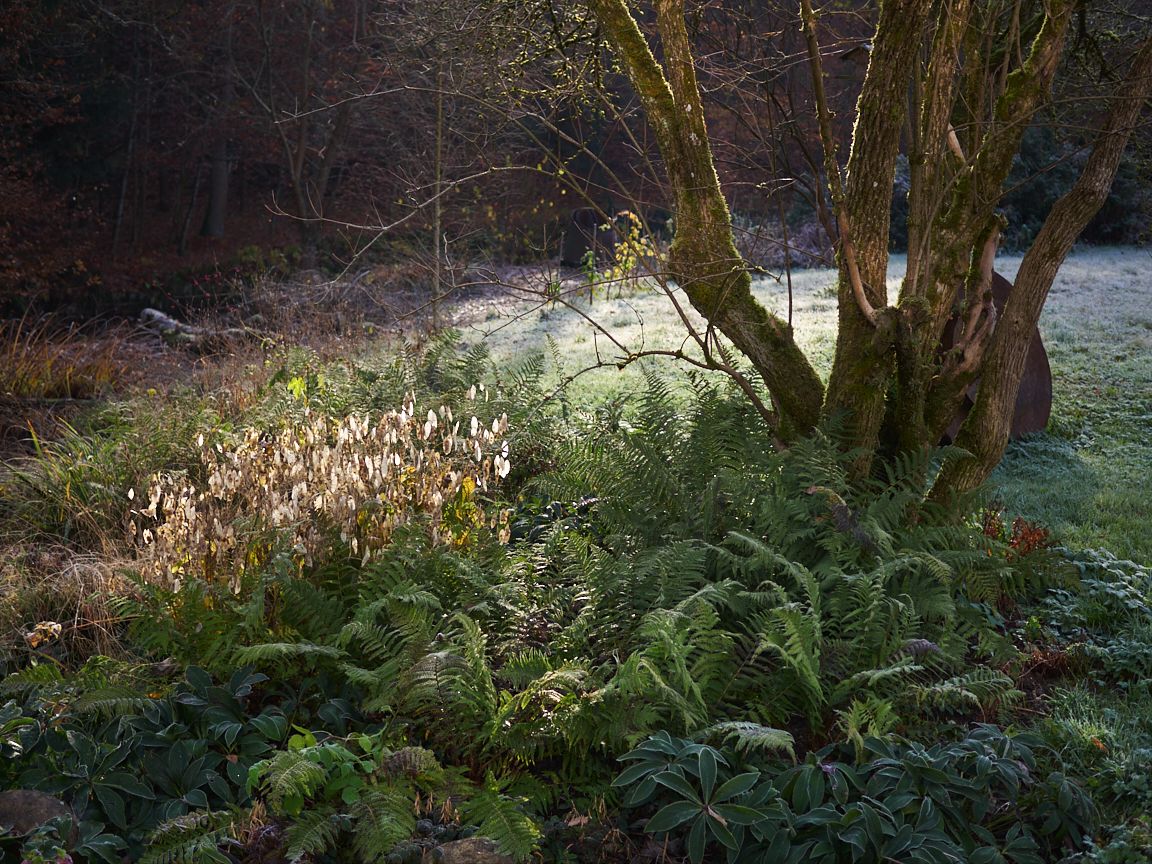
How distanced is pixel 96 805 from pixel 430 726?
106 cm

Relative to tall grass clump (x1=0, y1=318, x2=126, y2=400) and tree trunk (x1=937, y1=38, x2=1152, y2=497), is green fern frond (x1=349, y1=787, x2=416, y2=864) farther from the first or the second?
tall grass clump (x1=0, y1=318, x2=126, y2=400)

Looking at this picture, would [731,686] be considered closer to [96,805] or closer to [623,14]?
[96,805]

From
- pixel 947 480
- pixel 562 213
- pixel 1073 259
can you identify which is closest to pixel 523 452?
pixel 947 480

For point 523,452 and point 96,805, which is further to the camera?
point 523,452

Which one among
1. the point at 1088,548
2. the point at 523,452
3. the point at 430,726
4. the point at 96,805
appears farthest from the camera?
the point at 523,452

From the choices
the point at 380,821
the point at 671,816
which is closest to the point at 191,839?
the point at 380,821

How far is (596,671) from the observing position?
3463 millimetres

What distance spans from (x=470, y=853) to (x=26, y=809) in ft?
4.52

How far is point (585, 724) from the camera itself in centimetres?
319

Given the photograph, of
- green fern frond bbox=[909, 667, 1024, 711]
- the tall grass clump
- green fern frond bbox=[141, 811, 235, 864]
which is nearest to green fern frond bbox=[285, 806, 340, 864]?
green fern frond bbox=[141, 811, 235, 864]

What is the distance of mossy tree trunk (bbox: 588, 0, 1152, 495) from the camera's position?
457 centimetres

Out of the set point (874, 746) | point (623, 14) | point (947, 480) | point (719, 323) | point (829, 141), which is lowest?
point (874, 746)

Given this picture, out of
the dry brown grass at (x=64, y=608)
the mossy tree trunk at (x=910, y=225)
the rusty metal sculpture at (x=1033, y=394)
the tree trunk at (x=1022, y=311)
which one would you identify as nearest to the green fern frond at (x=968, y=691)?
the mossy tree trunk at (x=910, y=225)

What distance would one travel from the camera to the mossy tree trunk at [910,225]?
15.0ft
